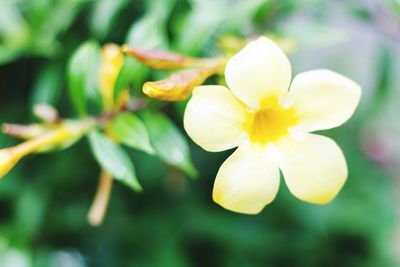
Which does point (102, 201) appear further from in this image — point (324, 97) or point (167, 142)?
point (324, 97)

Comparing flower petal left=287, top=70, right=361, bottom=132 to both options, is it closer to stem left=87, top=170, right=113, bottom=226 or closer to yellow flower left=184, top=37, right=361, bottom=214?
yellow flower left=184, top=37, right=361, bottom=214

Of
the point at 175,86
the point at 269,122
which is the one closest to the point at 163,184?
the point at 269,122

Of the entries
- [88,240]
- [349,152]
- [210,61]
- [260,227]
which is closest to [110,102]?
[210,61]

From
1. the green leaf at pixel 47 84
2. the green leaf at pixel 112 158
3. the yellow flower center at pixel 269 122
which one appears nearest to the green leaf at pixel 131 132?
the green leaf at pixel 112 158

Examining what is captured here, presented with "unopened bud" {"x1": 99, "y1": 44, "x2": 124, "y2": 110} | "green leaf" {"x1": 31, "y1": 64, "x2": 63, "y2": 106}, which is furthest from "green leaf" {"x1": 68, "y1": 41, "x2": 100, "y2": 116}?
"green leaf" {"x1": 31, "y1": 64, "x2": 63, "y2": 106}

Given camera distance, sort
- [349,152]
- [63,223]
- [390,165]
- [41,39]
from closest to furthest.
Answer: [41,39] < [63,223] < [349,152] < [390,165]

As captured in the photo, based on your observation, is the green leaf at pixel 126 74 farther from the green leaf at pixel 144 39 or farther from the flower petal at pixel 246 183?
the flower petal at pixel 246 183

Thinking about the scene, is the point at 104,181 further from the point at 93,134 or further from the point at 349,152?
the point at 349,152
